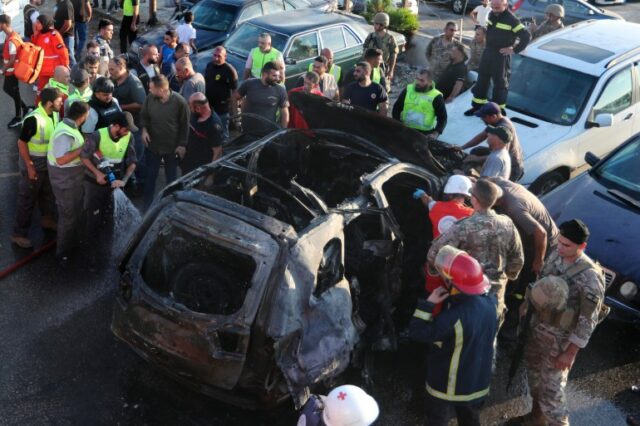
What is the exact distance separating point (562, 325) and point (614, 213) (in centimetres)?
226

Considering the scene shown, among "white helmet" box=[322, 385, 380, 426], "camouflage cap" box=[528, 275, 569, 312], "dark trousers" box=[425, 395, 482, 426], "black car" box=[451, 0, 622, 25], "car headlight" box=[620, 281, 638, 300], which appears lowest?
"black car" box=[451, 0, 622, 25]

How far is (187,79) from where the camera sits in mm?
8539

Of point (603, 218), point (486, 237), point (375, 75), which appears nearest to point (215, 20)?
point (375, 75)

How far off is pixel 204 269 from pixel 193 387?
2.79 ft

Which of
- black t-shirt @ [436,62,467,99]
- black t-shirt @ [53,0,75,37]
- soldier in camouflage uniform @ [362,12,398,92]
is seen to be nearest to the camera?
black t-shirt @ [436,62,467,99]

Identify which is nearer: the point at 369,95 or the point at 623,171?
the point at 623,171

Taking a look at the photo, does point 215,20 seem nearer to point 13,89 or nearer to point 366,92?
point 13,89

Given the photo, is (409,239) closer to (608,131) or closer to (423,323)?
(423,323)

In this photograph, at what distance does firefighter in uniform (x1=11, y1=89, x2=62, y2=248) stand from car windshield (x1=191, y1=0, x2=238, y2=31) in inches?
225

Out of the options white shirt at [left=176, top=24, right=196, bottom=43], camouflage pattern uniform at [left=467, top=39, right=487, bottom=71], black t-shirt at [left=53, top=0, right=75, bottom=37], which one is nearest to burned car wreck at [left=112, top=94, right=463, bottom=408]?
camouflage pattern uniform at [left=467, top=39, right=487, bottom=71]

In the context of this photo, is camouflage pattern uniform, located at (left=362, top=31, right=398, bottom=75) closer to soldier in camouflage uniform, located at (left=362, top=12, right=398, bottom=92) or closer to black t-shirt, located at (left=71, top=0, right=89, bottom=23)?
soldier in camouflage uniform, located at (left=362, top=12, right=398, bottom=92)

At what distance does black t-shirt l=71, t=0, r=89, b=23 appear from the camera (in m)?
12.5

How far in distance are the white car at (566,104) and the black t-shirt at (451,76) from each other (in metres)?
0.40

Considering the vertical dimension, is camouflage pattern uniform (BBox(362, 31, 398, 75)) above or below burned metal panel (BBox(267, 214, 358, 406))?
below
